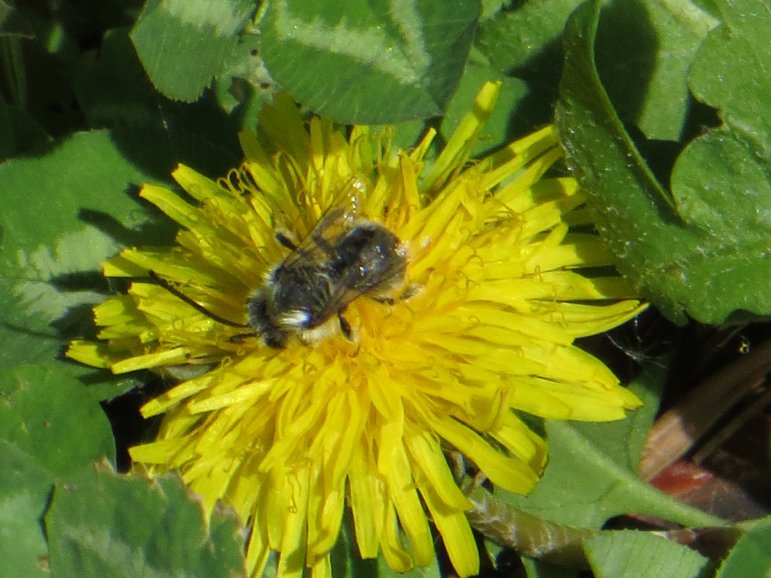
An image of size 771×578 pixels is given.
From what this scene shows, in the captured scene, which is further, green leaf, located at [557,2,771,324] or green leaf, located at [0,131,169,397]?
green leaf, located at [0,131,169,397]

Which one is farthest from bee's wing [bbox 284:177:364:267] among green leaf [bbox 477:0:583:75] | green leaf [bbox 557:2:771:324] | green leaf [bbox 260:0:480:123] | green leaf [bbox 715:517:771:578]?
green leaf [bbox 715:517:771:578]

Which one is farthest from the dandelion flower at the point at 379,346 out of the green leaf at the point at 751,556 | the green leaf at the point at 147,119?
the green leaf at the point at 751,556

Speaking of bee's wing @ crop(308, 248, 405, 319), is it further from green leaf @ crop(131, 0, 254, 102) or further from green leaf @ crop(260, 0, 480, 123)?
green leaf @ crop(131, 0, 254, 102)

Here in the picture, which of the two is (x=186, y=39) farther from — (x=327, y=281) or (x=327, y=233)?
(x=327, y=281)

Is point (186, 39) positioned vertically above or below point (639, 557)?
above

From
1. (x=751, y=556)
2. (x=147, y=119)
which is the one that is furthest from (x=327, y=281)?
(x=751, y=556)

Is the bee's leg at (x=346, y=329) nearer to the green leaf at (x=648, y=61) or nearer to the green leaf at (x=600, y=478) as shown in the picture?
the green leaf at (x=600, y=478)
